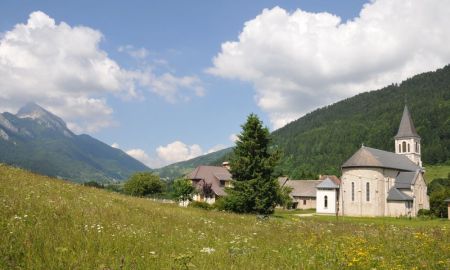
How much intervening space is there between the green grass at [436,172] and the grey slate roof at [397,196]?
7110 cm

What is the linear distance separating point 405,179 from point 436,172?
83.3 m

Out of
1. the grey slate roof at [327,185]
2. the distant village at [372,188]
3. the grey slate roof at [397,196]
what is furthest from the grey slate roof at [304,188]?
the grey slate roof at [397,196]

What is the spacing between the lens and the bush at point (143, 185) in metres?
73.8

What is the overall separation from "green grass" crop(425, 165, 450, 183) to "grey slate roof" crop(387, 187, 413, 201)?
7110cm

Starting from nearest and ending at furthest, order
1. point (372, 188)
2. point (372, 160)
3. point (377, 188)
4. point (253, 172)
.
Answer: point (253, 172) → point (377, 188) → point (372, 188) → point (372, 160)

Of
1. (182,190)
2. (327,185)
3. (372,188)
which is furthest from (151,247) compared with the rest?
(327,185)

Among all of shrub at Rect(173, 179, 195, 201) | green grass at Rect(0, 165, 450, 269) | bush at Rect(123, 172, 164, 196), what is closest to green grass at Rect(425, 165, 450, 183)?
bush at Rect(123, 172, 164, 196)

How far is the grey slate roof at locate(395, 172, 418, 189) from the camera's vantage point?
73062 mm

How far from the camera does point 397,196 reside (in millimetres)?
71438

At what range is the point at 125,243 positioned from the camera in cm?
856

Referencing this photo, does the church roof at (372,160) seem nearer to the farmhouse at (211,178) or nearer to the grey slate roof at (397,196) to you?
the grey slate roof at (397,196)

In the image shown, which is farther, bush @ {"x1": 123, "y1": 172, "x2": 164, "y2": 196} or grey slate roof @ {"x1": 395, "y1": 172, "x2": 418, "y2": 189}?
bush @ {"x1": 123, "y1": 172, "x2": 164, "y2": 196}

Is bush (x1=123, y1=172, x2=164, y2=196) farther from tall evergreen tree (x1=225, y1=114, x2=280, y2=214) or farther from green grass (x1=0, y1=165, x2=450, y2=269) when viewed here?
green grass (x1=0, y1=165, x2=450, y2=269)

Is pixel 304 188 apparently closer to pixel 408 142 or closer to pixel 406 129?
pixel 408 142
